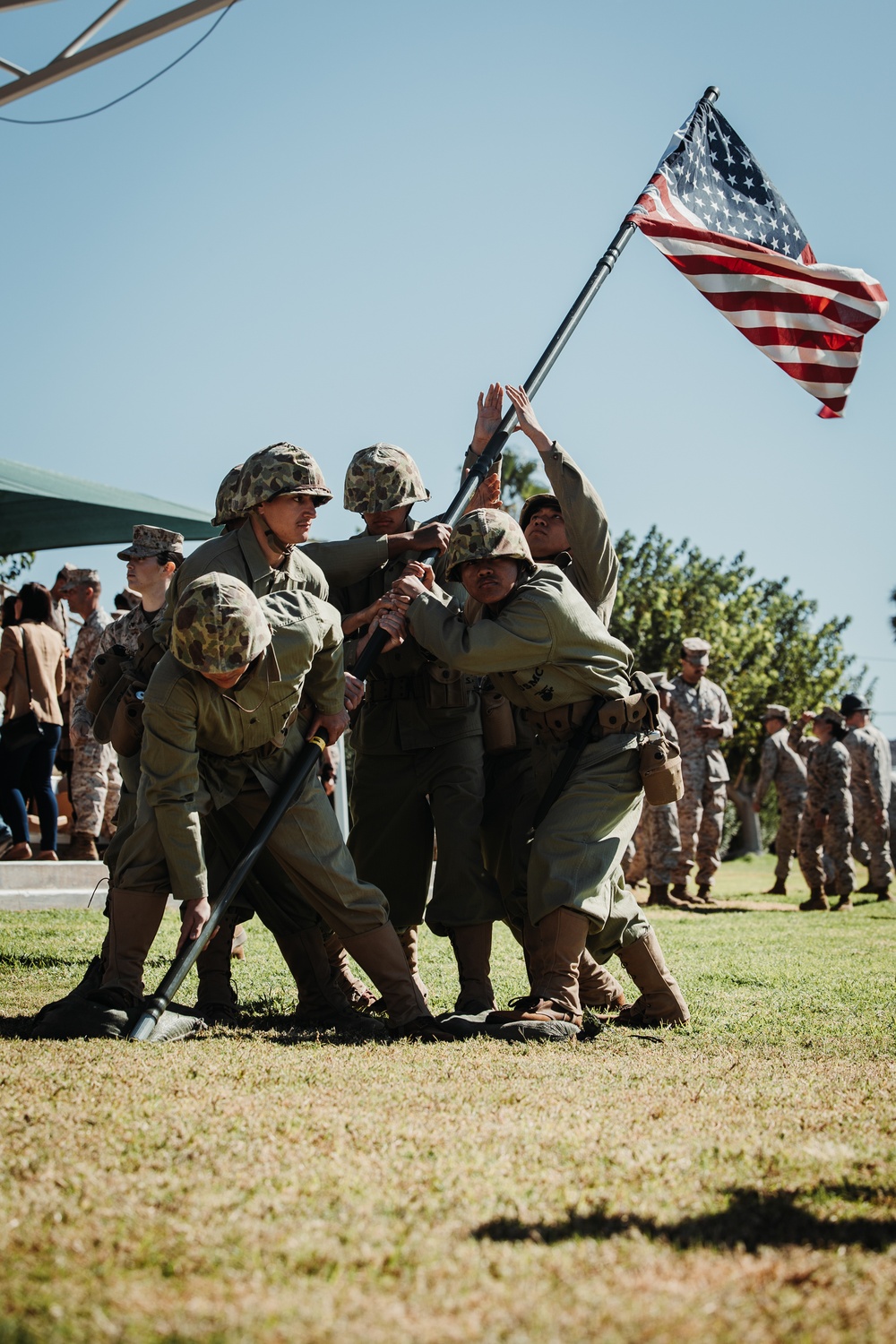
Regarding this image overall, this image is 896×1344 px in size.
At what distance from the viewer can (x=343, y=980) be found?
6.13 metres

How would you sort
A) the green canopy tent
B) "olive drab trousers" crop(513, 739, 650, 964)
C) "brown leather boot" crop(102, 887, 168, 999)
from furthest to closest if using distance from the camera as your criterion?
the green canopy tent, "olive drab trousers" crop(513, 739, 650, 964), "brown leather boot" crop(102, 887, 168, 999)

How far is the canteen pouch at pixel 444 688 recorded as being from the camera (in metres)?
5.81

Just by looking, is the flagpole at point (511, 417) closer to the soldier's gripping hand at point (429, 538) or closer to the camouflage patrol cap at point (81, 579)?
the soldier's gripping hand at point (429, 538)

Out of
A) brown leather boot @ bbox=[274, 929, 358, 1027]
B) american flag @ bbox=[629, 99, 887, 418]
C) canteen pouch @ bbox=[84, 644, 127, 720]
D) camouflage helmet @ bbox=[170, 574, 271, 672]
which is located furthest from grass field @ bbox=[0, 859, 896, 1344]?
american flag @ bbox=[629, 99, 887, 418]

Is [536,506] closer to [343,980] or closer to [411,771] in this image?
[411,771]

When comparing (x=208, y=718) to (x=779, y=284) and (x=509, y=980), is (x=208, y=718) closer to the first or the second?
(x=509, y=980)

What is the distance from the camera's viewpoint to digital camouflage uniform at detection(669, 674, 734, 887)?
1477 centimetres

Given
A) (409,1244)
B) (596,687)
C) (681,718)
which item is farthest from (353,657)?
(681,718)

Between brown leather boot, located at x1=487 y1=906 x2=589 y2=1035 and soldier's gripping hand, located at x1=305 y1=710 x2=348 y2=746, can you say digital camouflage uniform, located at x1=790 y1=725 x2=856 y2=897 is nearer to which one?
brown leather boot, located at x1=487 y1=906 x2=589 y2=1035

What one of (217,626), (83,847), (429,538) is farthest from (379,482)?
(83,847)

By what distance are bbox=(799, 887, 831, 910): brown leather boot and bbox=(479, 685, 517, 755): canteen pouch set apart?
9.67 metres

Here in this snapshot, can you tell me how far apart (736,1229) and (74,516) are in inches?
406

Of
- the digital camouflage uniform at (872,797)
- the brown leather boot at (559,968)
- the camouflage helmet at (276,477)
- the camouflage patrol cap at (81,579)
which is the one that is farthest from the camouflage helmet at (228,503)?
the digital camouflage uniform at (872,797)

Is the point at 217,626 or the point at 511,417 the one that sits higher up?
the point at 511,417
